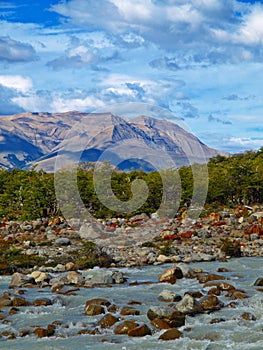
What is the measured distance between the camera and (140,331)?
13039mm

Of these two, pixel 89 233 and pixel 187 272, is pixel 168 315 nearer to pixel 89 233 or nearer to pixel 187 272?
pixel 187 272

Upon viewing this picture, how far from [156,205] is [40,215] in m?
11.0

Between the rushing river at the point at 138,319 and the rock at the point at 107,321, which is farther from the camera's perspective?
the rock at the point at 107,321

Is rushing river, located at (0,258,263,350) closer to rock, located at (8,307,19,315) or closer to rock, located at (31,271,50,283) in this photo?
rock, located at (8,307,19,315)

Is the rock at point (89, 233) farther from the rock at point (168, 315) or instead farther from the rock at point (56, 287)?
the rock at point (168, 315)

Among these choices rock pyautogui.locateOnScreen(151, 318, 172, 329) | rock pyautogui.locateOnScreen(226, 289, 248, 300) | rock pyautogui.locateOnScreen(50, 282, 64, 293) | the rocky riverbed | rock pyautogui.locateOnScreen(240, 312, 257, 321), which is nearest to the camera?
rock pyautogui.locateOnScreen(151, 318, 172, 329)

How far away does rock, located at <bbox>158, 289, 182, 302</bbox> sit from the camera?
53.7ft

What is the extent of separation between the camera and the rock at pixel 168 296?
16.4 m

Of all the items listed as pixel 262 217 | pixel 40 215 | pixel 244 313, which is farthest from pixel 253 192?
pixel 244 313

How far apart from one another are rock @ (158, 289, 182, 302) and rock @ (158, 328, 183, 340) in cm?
343

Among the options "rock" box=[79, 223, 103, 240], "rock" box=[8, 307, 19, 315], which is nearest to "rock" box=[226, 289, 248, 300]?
"rock" box=[8, 307, 19, 315]

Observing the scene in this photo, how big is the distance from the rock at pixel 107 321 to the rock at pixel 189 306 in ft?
6.44

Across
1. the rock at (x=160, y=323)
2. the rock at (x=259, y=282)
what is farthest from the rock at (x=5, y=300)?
the rock at (x=259, y=282)

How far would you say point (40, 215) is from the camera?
44469 mm
